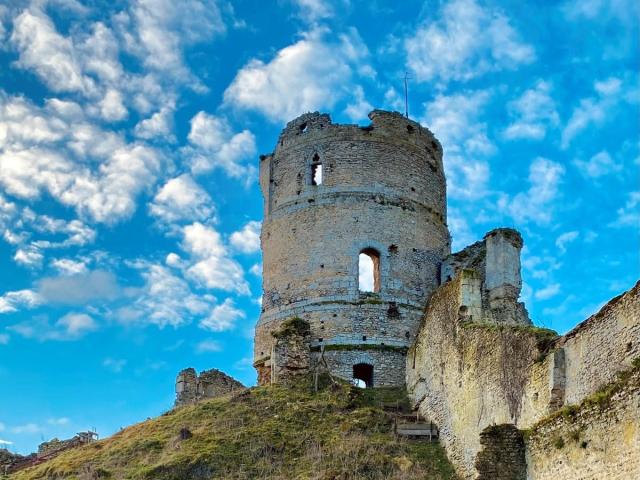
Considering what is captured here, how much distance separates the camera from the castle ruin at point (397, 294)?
1644 cm

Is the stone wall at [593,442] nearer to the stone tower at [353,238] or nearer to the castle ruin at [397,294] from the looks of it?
the castle ruin at [397,294]

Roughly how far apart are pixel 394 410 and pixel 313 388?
2201mm

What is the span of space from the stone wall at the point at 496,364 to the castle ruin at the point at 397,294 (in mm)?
42

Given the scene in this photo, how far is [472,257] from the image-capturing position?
2706 centimetres

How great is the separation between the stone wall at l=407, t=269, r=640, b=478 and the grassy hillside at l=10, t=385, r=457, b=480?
109 cm

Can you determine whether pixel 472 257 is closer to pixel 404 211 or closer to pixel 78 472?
pixel 404 211

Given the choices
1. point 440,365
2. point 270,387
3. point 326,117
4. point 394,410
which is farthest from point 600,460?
point 326,117

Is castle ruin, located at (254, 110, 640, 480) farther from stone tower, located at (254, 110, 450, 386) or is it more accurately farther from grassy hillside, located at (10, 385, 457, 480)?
grassy hillside, located at (10, 385, 457, 480)

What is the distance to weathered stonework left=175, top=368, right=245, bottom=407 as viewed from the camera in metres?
28.3

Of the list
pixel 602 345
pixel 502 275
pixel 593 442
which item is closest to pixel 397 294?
pixel 502 275

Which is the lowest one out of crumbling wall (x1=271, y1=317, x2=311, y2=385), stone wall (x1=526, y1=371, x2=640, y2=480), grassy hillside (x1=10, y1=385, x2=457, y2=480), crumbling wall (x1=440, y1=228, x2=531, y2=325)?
stone wall (x1=526, y1=371, x2=640, y2=480)

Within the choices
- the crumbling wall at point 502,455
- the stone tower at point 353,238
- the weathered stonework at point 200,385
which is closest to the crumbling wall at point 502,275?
the stone tower at point 353,238

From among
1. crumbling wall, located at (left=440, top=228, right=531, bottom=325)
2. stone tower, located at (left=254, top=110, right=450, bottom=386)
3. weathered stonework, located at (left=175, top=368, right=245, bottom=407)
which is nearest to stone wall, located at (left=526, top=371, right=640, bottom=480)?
crumbling wall, located at (left=440, top=228, right=531, bottom=325)

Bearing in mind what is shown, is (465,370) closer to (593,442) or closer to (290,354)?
(593,442)
